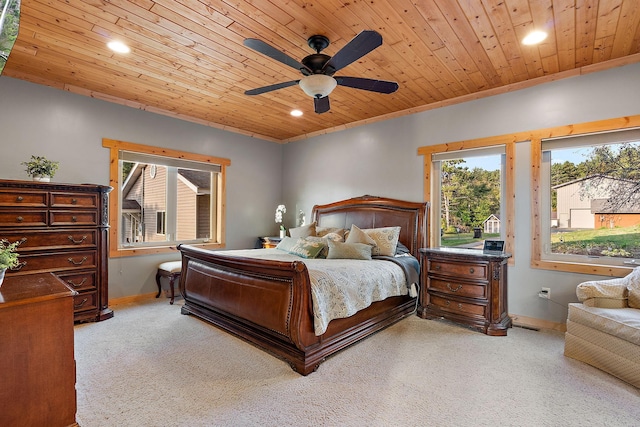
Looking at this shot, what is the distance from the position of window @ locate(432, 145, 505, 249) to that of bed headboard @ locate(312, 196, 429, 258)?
10.9 inches

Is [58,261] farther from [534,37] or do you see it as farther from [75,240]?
[534,37]

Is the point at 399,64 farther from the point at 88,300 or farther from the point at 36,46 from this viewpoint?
the point at 88,300

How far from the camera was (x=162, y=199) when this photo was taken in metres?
5.01

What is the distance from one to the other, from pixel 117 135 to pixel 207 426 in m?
3.84

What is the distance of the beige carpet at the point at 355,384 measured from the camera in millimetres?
1906

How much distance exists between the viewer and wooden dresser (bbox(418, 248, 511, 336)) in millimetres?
3240

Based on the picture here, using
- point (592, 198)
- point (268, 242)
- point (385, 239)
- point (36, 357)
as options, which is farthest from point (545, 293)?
point (36, 357)

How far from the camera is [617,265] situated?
3102 millimetres

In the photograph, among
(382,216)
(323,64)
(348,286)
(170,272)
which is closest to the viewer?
(323,64)

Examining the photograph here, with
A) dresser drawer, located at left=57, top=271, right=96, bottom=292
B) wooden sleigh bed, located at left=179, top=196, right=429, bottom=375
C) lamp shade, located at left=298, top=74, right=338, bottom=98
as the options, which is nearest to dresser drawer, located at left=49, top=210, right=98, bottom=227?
dresser drawer, located at left=57, top=271, right=96, bottom=292

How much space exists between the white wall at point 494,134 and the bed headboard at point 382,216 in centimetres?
18

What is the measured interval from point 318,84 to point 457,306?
2.70 metres

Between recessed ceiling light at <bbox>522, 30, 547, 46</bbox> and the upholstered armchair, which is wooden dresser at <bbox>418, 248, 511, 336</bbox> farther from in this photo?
recessed ceiling light at <bbox>522, 30, 547, 46</bbox>

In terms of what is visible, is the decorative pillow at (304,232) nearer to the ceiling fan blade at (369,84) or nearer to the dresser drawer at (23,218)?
the ceiling fan blade at (369,84)
